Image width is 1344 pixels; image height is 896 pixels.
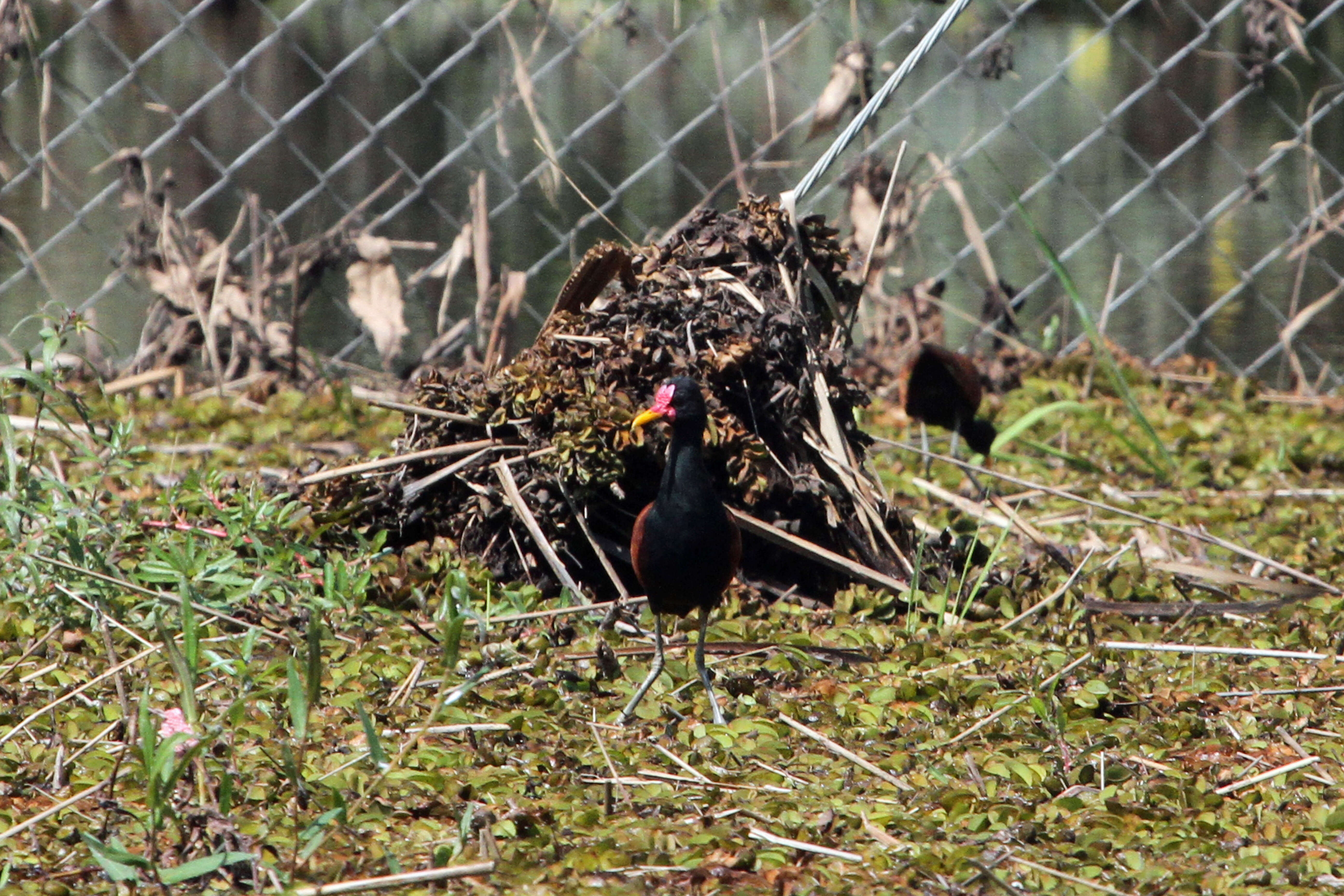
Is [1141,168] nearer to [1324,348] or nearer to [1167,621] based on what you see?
[1324,348]

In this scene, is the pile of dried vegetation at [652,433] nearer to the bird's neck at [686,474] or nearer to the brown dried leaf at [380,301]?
the bird's neck at [686,474]

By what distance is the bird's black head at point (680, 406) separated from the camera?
2.71 m

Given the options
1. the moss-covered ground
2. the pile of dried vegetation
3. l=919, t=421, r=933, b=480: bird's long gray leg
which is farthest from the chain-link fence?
the moss-covered ground

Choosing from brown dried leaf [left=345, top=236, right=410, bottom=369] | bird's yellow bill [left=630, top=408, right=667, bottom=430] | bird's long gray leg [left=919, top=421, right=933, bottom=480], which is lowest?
bird's long gray leg [left=919, top=421, right=933, bottom=480]

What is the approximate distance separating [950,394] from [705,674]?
2.03 meters

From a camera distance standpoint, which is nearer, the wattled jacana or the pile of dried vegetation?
the wattled jacana

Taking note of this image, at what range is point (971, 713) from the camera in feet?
8.55

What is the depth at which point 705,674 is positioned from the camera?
2.62 m

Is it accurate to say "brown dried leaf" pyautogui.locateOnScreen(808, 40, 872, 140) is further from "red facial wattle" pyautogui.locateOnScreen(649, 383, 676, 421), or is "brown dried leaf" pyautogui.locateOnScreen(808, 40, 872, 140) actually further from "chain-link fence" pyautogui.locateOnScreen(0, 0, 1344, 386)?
"red facial wattle" pyautogui.locateOnScreen(649, 383, 676, 421)

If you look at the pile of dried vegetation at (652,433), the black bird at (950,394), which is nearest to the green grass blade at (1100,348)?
the black bird at (950,394)

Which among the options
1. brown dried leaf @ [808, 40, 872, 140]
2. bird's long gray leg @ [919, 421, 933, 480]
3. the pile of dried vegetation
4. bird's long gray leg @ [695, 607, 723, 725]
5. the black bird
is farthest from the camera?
brown dried leaf @ [808, 40, 872, 140]

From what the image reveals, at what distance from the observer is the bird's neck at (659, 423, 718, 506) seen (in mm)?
2688

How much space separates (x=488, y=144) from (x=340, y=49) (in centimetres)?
113

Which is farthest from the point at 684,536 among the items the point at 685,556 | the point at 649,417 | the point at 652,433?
the point at 652,433
